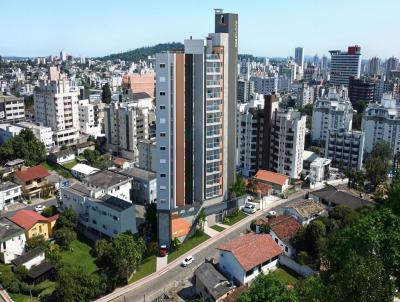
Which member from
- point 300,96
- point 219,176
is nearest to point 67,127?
point 219,176

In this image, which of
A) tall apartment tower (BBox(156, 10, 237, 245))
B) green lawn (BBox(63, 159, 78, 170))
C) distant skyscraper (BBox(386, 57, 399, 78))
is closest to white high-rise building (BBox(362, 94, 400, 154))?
tall apartment tower (BBox(156, 10, 237, 245))

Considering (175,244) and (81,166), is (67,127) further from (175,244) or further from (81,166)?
(175,244)

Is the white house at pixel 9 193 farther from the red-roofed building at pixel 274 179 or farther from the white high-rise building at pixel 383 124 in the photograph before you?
the white high-rise building at pixel 383 124

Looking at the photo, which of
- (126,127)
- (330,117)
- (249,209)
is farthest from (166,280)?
(330,117)

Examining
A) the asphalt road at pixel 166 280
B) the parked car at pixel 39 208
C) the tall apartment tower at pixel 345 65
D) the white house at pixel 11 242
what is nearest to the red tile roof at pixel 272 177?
the asphalt road at pixel 166 280

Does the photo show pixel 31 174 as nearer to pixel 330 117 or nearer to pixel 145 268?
pixel 145 268
